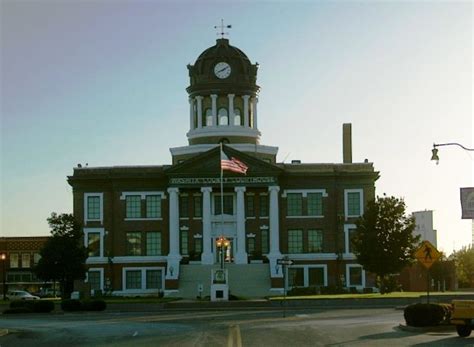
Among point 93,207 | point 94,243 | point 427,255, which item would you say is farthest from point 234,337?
point 93,207

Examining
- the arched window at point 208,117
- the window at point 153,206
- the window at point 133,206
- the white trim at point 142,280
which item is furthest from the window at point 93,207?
the arched window at point 208,117

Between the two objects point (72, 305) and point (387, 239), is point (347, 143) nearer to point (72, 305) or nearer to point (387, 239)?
point (387, 239)

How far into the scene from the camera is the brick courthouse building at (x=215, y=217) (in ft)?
271

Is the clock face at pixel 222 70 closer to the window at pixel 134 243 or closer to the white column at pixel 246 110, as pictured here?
the white column at pixel 246 110

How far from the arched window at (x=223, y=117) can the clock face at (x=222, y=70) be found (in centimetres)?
308

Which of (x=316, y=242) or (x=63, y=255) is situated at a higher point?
(x=316, y=242)

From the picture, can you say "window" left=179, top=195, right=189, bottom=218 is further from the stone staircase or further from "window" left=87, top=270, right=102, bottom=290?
"window" left=87, top=270, right=102, bottom=290

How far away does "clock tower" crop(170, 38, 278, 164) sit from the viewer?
88.3 meters

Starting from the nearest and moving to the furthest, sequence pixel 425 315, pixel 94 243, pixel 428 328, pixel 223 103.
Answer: pixel 428 328 < pixel 425 315 < pixel 94 243 < pixel 223 103

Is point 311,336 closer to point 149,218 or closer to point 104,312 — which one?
point 104,312

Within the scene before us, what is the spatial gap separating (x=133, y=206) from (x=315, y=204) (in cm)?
1583

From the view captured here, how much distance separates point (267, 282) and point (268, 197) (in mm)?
8643

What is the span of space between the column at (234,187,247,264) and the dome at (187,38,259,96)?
11327mm

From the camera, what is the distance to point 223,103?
294 ft
